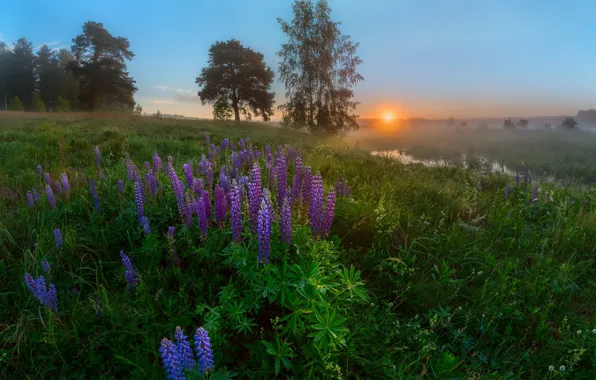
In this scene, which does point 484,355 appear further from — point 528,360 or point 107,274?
point 107,274

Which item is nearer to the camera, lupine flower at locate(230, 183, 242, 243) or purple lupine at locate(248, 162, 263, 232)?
lupine flower at locate(230, 183, 242, 243)

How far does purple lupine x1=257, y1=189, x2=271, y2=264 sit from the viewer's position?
2408 millimetres

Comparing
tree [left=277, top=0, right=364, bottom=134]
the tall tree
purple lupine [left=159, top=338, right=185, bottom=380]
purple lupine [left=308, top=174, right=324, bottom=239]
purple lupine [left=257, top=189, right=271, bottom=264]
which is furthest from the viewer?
the tall tree

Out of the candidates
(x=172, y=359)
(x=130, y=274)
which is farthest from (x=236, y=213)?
(x=130, y=274)

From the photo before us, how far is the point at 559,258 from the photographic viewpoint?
4859 millimetres

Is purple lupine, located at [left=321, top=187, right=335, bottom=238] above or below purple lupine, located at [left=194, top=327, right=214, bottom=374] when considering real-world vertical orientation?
above

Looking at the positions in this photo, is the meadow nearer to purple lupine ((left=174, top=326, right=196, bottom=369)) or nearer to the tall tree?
purple lupine ((left=174, top=326, right=196, bottom=369))

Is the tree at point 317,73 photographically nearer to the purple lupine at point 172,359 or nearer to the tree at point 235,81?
the tree at point 235,81

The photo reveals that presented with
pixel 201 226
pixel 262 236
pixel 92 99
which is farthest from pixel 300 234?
pixel 92 99

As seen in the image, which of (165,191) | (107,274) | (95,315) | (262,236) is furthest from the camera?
(165,191)

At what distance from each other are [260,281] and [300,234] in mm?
636

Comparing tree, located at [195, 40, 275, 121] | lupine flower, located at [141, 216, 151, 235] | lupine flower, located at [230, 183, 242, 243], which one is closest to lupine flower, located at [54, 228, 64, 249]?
lupine flower, located at [141, 216, 151, 235]

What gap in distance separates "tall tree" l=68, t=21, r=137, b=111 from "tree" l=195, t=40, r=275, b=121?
1102 cm

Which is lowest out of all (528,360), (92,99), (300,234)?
(528,360)
